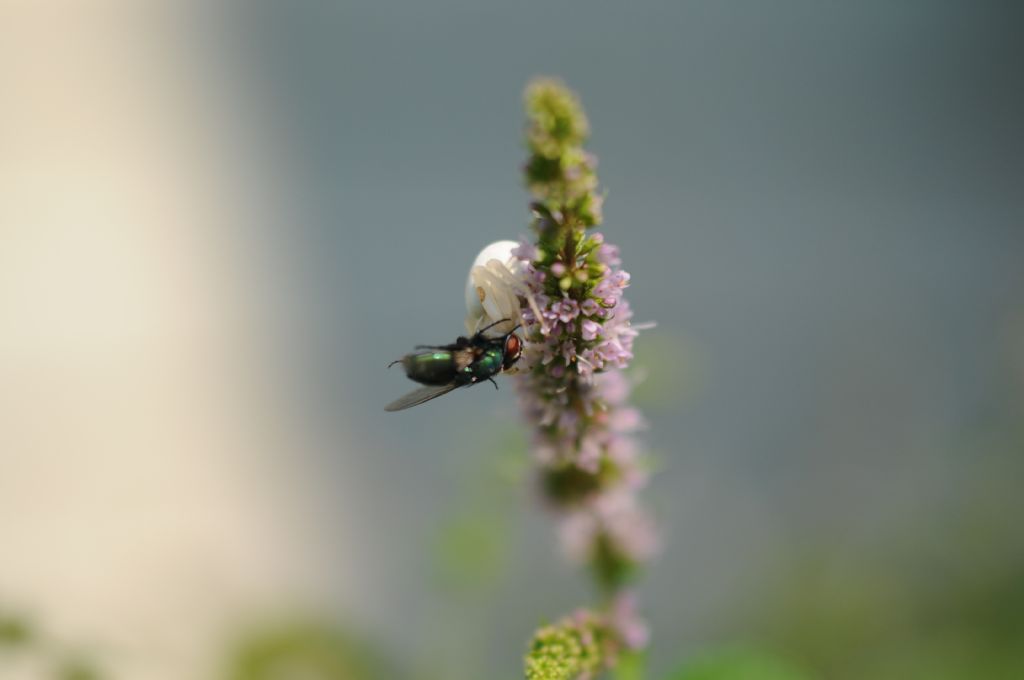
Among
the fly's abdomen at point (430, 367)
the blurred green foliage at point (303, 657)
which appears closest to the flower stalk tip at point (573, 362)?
the fly's abdomen at point (430, 367)

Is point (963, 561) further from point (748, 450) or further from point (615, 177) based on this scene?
point (615, 177)

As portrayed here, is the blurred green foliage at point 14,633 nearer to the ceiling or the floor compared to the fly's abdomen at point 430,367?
nearer to the floor

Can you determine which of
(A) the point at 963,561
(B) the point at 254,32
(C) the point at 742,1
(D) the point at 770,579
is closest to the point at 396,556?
(D) the point at 770,579

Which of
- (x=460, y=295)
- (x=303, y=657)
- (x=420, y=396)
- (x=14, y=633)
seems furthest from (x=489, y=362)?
(x=460, y=295)

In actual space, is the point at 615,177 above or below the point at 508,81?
below

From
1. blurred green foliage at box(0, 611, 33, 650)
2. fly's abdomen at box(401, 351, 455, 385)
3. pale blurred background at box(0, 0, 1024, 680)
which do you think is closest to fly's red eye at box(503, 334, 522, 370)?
fly's abdomen at box(401, 351, 455, 385)

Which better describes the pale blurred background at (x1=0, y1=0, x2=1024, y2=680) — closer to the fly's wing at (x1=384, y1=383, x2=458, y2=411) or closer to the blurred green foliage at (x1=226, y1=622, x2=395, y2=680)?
the blurred green foliage at (x1=226, y1=622, x2=395, y2=680)

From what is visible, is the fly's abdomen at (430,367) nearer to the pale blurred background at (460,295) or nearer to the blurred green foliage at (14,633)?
the blurred green foliage at (14,633)
